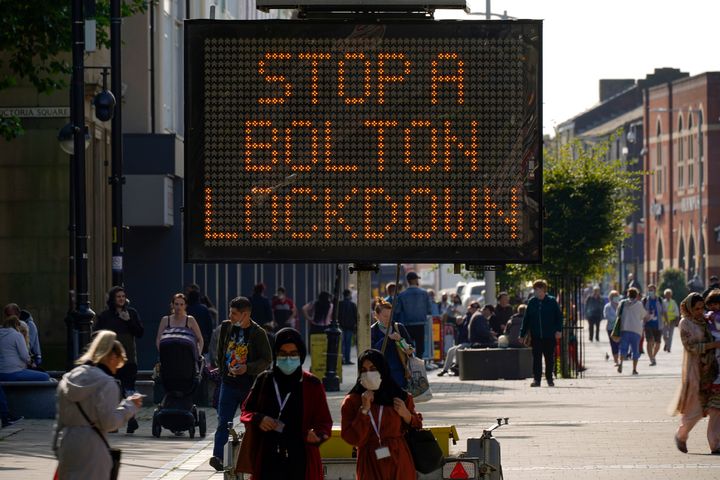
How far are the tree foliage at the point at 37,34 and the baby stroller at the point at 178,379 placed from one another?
7561 mm

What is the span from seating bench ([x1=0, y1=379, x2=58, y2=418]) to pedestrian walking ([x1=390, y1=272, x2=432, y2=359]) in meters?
7.95

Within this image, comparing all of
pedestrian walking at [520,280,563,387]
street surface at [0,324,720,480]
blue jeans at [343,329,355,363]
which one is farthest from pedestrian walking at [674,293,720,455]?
blue jeans at [343,329,355,363]

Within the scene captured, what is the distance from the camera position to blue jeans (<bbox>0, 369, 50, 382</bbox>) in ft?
76.2

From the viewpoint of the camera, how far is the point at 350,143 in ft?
40.3

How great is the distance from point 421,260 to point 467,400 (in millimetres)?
15488

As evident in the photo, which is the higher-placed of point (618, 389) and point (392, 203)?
point (392, 203)

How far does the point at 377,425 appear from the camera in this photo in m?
11.9

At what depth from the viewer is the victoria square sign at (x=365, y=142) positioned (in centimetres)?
1227

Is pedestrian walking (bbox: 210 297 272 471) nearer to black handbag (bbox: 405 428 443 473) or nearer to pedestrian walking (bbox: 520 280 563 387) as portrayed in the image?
black handbag (bbox: 405 428 443 473)

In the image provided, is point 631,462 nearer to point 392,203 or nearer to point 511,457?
Result: point 511,457

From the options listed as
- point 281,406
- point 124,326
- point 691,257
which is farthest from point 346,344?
point 691,257

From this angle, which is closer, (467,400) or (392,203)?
(392,203)

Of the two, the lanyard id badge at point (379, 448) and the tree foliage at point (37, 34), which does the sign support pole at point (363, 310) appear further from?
the tree foliage at point (37, 34)

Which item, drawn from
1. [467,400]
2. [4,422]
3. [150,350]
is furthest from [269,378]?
[150,350]
